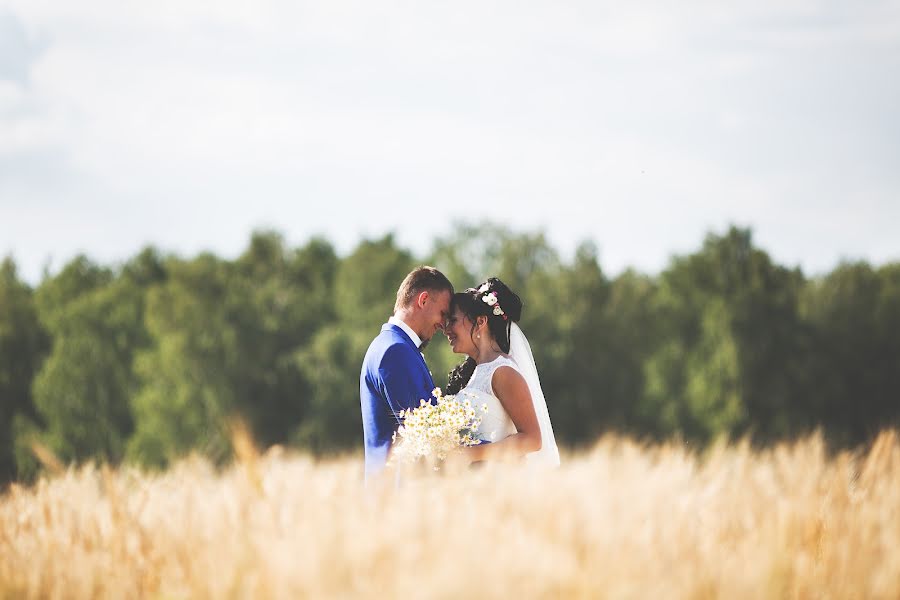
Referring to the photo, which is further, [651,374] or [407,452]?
[651,374]

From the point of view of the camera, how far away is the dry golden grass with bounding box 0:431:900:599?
3029mm

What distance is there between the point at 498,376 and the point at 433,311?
657mm

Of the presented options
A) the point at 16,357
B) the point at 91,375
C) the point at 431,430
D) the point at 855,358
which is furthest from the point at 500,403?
the point at 16,357

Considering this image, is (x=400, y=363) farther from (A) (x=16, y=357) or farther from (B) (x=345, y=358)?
(A) (x=16, y=357)

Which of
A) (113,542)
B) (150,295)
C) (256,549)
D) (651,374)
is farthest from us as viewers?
(150,295)

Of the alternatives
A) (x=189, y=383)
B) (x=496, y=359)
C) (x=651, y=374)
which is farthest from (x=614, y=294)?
(x=496, y=359)

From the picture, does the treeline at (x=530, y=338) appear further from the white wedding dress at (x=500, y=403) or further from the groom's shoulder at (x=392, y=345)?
the groom's shoulder at (x=392, y=345)

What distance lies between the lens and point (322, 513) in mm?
3449

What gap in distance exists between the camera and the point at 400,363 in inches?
223

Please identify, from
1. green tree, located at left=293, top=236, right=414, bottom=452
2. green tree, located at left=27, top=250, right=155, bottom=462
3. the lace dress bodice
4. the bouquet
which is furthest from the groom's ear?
green tree, located at left=27, top=250, right=155, bottom=462

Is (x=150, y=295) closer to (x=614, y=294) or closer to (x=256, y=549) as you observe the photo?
(x=614, y=294)

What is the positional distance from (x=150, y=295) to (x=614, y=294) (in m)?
19.5

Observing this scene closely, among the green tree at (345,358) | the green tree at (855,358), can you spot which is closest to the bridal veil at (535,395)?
the green tree at (345,358)

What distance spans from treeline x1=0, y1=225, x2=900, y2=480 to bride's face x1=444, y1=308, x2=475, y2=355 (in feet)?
78.9
